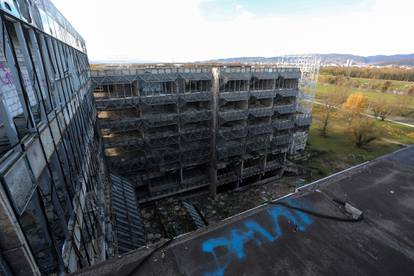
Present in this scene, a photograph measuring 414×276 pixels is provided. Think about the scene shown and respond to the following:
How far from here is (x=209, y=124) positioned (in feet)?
82.4

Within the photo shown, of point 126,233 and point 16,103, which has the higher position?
point 16,103

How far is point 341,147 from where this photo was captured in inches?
1512

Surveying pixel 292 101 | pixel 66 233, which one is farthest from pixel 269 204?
pixel 292 101

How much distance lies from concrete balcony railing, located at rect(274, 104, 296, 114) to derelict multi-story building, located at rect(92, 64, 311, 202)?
0.45 feet

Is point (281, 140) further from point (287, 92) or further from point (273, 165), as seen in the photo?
point (287, 92)

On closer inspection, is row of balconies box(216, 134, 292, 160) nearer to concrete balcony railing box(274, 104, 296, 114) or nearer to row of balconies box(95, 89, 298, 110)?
concrete balcony railing box(274, 104, 296, 114)

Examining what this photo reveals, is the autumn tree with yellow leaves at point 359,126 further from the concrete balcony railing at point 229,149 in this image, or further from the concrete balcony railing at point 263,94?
the concrete balcony railing at point 229,149

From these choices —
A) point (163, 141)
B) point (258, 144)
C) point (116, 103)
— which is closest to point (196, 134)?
point (163, 141)

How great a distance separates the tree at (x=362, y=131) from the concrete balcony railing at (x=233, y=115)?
2601 centimetres

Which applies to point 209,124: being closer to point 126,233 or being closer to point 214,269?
point 126,233

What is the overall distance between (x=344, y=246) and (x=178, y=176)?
22288 millimetres

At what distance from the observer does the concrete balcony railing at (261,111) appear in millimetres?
25825

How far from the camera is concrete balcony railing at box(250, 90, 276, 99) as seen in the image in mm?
24883

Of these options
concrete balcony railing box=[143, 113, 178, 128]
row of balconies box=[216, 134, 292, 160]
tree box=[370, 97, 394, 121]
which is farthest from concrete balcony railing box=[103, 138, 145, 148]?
tree box=[370, 97, 394, 121]
